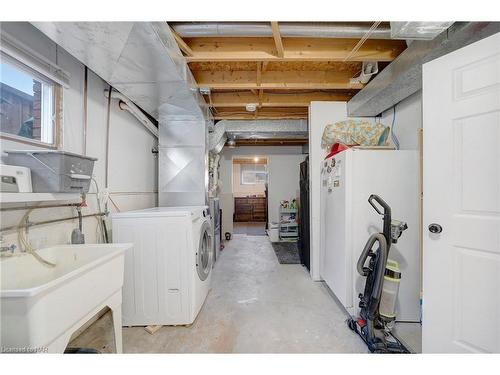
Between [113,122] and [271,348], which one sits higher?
[113,122]

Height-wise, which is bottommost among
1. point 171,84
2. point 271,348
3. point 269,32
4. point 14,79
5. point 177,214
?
point 271,348

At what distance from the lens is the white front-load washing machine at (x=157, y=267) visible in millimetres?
1942

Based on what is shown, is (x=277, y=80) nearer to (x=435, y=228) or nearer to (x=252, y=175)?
(x=435, y=228)

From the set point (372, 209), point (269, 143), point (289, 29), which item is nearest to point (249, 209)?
point (269, 143)

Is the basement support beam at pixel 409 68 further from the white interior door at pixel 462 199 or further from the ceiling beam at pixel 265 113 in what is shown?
the ceiling beam at pixel 265 113

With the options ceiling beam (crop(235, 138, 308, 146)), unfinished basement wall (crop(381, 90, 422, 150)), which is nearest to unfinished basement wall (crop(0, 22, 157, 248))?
unfinished basement wall (crop(381, 90, 422, 150))

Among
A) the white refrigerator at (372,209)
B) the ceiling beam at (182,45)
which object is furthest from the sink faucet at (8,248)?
the white refrigerator at (372,209)

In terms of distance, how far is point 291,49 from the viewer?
2051mm

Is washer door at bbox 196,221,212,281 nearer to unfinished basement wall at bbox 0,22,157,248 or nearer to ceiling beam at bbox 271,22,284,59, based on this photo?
unfinished basement wall at bbox 0,22,157,248

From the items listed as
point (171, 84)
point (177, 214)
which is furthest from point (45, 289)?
point (171, 84)

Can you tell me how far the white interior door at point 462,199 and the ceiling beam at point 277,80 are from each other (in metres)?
1.22

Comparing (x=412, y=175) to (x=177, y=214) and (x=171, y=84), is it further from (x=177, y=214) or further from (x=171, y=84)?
(x=171, y=84)

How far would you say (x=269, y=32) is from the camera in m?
1.70

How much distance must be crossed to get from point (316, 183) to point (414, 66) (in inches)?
63.1
